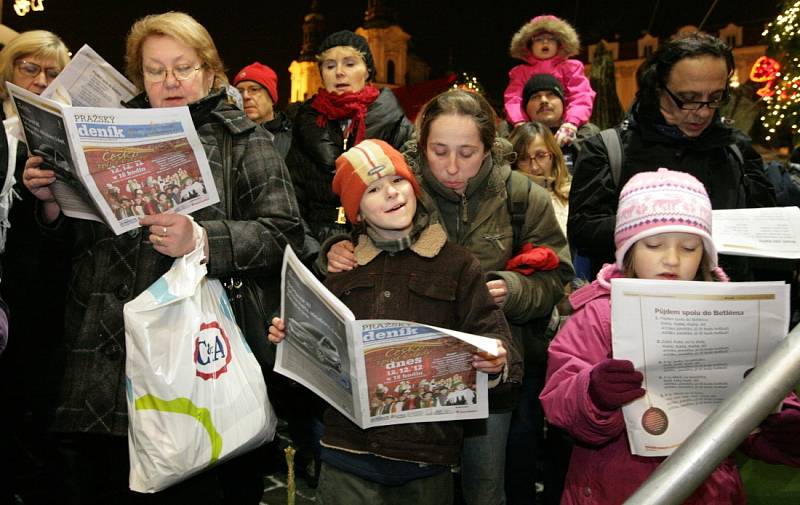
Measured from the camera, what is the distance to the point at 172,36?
2.82 m

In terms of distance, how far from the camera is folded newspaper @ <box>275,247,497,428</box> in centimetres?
226

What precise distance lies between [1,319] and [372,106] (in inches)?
100

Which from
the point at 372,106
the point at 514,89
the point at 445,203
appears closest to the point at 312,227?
the point at 372,106

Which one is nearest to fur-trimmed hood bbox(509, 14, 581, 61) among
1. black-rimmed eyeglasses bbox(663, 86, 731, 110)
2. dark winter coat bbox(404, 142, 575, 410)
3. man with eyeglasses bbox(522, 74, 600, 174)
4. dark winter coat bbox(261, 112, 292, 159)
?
man with eyeglasses bbox(522, 74, 600, 174)

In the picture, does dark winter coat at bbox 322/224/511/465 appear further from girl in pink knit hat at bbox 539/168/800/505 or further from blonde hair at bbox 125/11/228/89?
blonde hair at bbox 125/11/228/89

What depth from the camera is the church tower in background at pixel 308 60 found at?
64.0m

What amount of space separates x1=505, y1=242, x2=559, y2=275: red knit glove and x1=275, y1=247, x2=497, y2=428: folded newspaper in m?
0.71

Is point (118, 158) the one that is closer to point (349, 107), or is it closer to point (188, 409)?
point (188, 409)

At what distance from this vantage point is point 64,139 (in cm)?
247

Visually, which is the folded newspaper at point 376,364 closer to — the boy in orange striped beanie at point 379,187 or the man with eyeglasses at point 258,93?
the boy in orange striped beanie at point 379,187

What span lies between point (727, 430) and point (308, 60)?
66.7m

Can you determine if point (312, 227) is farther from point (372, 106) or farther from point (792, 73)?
point (792, 73)

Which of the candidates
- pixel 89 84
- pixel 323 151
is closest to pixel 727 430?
pixel 89 84

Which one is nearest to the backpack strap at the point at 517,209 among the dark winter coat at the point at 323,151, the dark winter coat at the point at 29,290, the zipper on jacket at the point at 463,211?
the zipper on jacket at the point at 463,211
